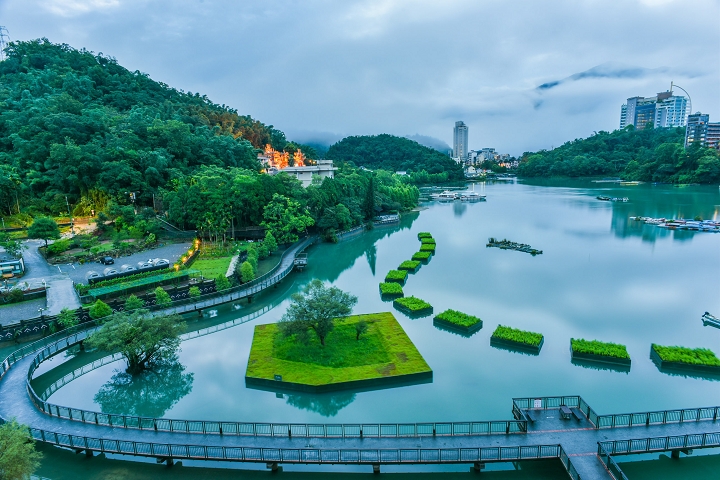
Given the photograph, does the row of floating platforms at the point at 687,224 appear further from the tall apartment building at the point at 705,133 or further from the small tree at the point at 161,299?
the tall apartment building at the point at 705,133

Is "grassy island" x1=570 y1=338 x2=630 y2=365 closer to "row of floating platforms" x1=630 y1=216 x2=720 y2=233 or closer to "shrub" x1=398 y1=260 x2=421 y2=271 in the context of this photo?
"shrub" x1=398 y1=260 x2=421 y2=271

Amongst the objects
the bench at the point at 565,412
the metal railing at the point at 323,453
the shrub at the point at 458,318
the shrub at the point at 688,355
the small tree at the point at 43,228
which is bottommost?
the shrub at the point at 688,355

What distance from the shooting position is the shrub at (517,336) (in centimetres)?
2442

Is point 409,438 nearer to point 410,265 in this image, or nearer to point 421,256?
point 410,265

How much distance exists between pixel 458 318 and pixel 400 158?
6298 inches

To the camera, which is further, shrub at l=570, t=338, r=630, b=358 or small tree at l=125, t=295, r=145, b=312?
small tree at l=125, t=295, r=145, b=312

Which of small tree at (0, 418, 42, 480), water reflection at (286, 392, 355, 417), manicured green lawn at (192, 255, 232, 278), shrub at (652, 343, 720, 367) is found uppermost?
small tree at (0, 418, 42, 480)

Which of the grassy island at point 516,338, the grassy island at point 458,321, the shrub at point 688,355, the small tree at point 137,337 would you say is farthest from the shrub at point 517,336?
the small tree at point 137,337

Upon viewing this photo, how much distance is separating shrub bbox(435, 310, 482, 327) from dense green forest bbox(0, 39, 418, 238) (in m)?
24.1

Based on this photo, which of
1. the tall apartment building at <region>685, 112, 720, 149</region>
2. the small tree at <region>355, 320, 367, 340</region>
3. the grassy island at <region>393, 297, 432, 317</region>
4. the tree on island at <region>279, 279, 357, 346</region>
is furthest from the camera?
the tall apartment building at <region>685, 112, 720, 149</region>

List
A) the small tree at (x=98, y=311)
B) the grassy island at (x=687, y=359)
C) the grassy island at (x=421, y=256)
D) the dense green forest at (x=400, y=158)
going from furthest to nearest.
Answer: the dense green forest at (x=400, y=158) → the grassy island at (x=421, y=256) → the small tree at (x=98, y=311) → the grassy island at (x=687, y=359)

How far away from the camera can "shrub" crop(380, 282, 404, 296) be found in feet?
111

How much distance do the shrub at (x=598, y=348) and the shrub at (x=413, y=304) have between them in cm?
973

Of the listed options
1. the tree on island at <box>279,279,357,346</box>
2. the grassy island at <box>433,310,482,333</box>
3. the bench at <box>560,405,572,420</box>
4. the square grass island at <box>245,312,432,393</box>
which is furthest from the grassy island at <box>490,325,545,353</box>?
the tree on island at <box>279,279,357,346</box>
